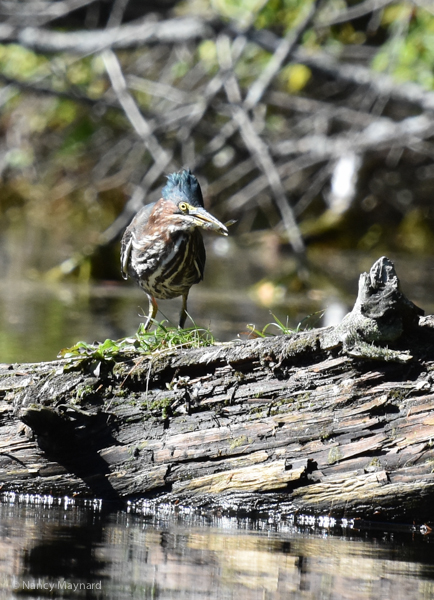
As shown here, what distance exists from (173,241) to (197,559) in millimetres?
2801

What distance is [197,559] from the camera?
3125 millimetres

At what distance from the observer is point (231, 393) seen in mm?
3885

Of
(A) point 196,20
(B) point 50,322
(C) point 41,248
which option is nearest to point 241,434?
(B) point 50,322

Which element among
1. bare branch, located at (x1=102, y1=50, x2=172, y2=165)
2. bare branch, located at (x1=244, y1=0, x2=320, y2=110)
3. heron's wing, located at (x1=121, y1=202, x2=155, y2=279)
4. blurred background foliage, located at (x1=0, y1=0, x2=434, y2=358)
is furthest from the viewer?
blurred background foliage, located at (x1=0, y1=0, x2=434, y2=358)

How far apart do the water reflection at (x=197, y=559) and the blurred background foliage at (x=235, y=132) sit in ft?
12.0

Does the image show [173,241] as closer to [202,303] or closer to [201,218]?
[201,218]

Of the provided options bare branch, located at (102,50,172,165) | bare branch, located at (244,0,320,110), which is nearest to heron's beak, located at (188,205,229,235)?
bare branch, located at (102,50,172,165)

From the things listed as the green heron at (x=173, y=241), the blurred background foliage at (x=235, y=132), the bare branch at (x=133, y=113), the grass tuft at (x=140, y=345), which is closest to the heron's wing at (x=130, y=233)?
the green heron at (x=173, y=241)

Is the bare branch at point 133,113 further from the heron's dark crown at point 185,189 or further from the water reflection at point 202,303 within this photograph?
the heron's dark crown at point 185,189

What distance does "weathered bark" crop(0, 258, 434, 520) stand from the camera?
3637mm

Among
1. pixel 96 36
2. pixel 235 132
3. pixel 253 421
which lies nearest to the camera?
pixel 253 421

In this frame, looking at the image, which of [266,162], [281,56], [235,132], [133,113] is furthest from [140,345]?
[235,132]

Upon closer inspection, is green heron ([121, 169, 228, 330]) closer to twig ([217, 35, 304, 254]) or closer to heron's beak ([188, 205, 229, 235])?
heron's beak ([188, 205, 229, 235])

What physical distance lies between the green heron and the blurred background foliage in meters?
1.72
